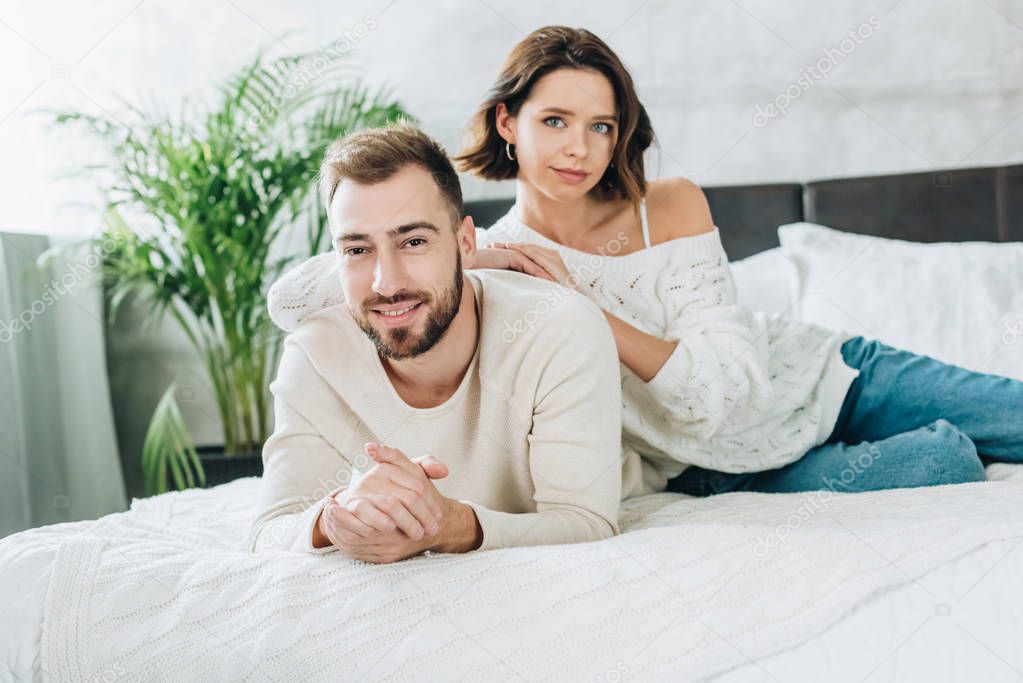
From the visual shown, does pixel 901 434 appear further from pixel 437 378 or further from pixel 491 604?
pixel 491 604

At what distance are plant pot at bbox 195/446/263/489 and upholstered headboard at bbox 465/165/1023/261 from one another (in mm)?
1412

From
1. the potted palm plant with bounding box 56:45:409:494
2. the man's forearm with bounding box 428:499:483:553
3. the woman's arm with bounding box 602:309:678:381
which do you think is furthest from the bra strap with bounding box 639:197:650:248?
the potted palm plant with bounding box 56:45:409:494

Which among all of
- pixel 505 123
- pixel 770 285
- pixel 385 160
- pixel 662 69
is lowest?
pixel 770 285

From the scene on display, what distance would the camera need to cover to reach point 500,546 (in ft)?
4.15

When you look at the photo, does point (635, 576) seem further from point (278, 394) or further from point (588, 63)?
point (588, 63)

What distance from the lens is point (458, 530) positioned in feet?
4.04

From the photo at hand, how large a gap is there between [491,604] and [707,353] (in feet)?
2.21

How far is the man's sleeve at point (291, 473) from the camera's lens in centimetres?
132

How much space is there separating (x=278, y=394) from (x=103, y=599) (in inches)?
16.9

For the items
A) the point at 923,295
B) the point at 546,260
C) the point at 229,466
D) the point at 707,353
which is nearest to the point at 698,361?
the point at 707,353

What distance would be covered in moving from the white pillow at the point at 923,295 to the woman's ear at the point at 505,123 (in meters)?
0.88

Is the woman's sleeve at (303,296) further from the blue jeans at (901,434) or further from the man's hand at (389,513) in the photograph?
the blue jeans at (901,434)

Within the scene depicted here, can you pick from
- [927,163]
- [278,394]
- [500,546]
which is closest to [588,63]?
[278,394]

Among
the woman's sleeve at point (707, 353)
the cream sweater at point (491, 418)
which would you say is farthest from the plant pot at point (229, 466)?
the woman's sleeve at point (707, 353)
